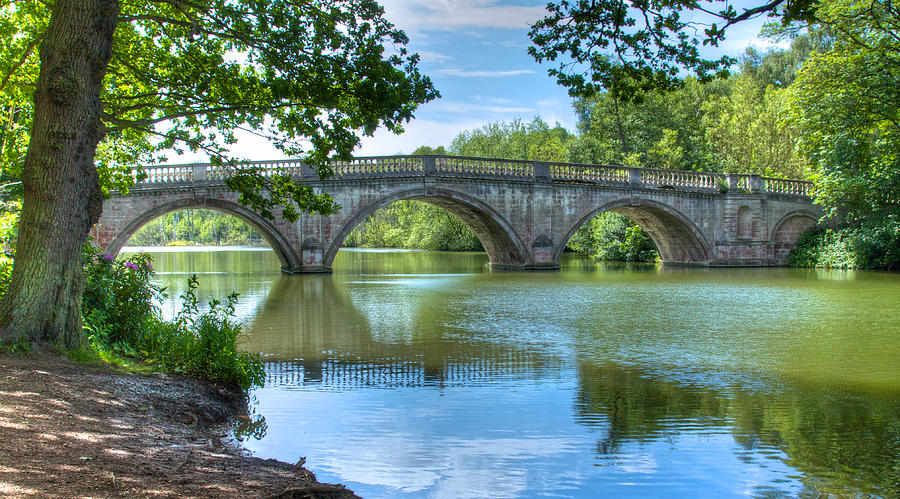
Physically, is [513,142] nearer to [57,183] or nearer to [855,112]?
[855,112]

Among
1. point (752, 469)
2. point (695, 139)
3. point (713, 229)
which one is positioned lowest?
point (752, 469)

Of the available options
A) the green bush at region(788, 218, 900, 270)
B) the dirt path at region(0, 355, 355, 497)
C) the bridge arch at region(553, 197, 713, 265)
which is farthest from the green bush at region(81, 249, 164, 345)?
the green bush at region(788, 218, 900, 270)

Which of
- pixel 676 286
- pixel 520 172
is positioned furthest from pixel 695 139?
pixel 676 286

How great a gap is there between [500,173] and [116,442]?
2269 cm

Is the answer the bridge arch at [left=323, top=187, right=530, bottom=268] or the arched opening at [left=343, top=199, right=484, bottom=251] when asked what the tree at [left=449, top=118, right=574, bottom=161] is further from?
the bridge arch at [left=323, top=187, right=530, bottom=268]

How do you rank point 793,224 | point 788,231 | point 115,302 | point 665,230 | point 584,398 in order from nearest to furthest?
point 584,398
point 115,302
point 788,231
point 793,224
point 665,230

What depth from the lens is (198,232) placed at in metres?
87.6

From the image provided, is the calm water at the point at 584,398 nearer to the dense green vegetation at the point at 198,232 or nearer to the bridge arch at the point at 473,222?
the bridge arch at the point at 473,222

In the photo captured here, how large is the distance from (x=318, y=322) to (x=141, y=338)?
4.81 meters

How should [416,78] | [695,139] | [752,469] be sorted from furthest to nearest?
[695,139], [416,78], [752,469]

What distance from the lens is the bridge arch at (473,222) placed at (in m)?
24.2

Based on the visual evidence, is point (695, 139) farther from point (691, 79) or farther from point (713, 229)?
point (713, 229)

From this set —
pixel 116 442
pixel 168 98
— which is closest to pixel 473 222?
pixel 168 98

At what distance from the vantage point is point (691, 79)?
42.8 m
